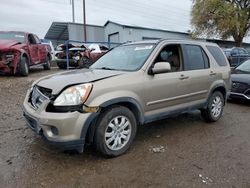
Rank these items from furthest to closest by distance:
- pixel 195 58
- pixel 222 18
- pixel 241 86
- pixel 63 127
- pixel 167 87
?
1. pixel 222 18
2. pixel 241 86
3. pixel 195 58
4. pixel 167 87
5. pixel 63 127

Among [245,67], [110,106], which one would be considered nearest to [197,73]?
[110,106]

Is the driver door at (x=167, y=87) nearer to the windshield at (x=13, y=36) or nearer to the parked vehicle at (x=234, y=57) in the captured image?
the windshield at (x=13, y=36)

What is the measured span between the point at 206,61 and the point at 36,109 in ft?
11.4

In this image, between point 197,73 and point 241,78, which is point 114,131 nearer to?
point 197,73

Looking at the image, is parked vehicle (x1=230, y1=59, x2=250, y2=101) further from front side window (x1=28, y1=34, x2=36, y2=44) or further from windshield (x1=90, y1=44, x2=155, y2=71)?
front side window (x1=28, y1=34, x2=36, y2=44)

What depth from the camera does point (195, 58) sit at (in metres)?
5.09

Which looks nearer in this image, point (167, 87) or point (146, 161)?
point (146, 161)

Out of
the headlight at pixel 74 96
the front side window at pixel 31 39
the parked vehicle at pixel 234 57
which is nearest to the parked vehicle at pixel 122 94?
the headlight at pixel 74 96

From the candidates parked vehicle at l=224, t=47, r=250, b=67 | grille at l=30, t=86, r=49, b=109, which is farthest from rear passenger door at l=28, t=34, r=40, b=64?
parked vehicle at l=224, t=47, r=250, b=67

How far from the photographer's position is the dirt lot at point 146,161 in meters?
3.14

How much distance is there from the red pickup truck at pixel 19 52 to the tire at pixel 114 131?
23.4ft

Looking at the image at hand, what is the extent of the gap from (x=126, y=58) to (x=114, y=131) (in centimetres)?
147

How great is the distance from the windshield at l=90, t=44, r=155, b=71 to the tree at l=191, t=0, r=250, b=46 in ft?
92.8

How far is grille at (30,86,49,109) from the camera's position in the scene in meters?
3.57
